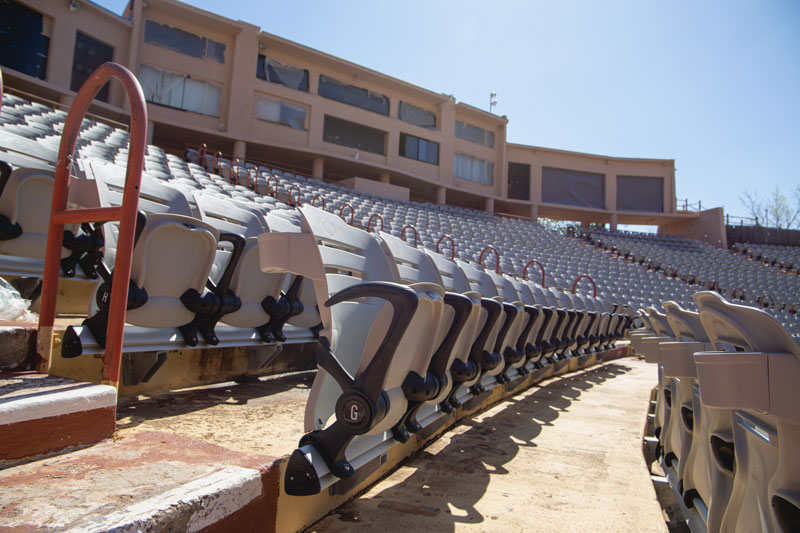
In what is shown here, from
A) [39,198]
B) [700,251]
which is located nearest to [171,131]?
[39,198]

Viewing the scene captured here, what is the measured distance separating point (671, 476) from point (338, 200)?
501 inches

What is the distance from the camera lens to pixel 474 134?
26.8 metres

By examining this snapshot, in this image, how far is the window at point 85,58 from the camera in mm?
16562

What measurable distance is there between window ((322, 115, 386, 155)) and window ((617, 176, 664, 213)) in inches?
575

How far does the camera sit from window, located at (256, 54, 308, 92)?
20.4 meters

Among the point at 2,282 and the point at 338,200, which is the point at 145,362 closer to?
the point at 2,282

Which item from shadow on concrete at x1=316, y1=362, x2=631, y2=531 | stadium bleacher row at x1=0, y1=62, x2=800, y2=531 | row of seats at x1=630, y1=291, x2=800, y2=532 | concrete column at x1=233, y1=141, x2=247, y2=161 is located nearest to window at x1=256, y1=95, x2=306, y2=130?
concrete column at x1=233, y1=141, x2=247, y2=161

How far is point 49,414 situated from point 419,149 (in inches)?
934

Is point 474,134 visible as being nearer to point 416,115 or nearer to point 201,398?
point 416,115

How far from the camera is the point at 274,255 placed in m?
1.74

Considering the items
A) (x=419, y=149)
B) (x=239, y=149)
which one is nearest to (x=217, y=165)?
(x=239, y=149)

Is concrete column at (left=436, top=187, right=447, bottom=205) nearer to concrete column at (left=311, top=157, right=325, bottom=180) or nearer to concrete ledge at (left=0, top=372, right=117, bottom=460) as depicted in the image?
concrete column at (left=311, top=157, right=325, bottom=180)

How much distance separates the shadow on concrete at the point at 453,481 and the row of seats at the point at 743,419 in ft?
2.17

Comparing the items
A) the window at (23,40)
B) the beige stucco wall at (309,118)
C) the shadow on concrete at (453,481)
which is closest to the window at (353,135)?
the beige stucco wall at (309,118)
